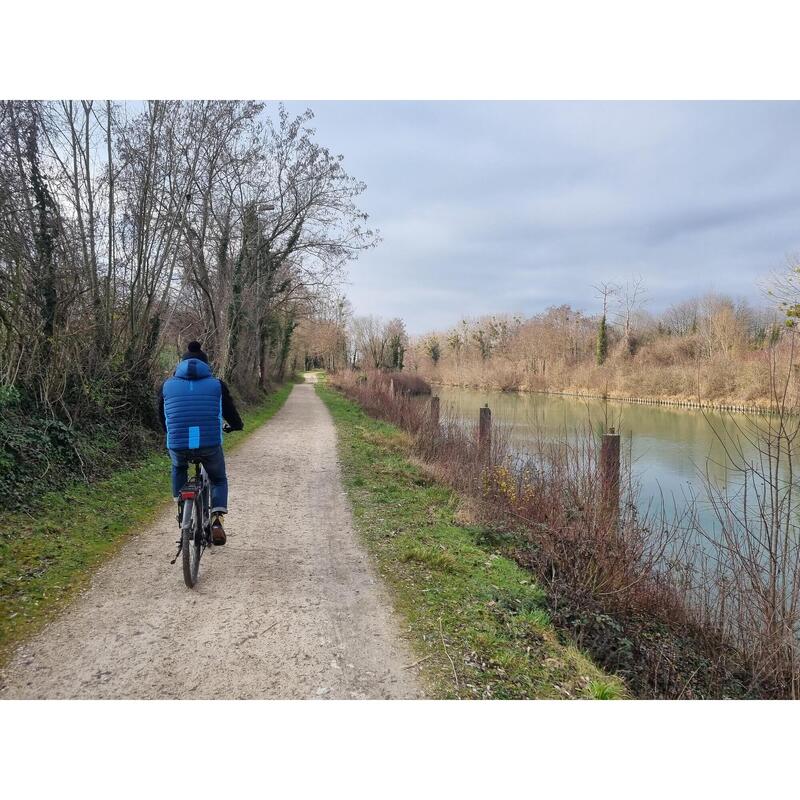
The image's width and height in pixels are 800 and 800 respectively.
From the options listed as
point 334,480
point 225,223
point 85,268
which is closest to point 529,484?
point 334,480

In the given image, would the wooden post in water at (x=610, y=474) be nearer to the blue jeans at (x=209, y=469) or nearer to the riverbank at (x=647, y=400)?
the riverbank at (x=647, y=400)

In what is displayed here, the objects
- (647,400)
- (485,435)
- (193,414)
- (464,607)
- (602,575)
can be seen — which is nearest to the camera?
(464,607)

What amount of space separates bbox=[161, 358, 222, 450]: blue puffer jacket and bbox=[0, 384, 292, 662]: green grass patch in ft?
4.26

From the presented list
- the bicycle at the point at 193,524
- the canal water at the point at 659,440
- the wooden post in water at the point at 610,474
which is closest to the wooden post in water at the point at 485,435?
the canal water at the point at 659,440

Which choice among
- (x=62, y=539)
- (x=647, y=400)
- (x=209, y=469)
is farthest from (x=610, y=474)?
(x=647, y=400)

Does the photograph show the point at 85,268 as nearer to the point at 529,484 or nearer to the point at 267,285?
the point at 529,484

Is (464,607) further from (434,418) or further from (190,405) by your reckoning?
(434,418)

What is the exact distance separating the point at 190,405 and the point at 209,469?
62 cm

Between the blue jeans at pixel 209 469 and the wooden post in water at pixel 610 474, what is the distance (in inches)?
163

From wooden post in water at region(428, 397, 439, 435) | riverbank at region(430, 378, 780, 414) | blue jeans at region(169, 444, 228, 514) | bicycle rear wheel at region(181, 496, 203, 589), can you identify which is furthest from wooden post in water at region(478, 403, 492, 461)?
bicycle rear wheel at region(181, 496, 203, 589)

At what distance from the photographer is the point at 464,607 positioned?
374cm

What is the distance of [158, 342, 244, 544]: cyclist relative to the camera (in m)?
3.83

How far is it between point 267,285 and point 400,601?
17.8m

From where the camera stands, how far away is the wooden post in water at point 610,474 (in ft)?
18.6
